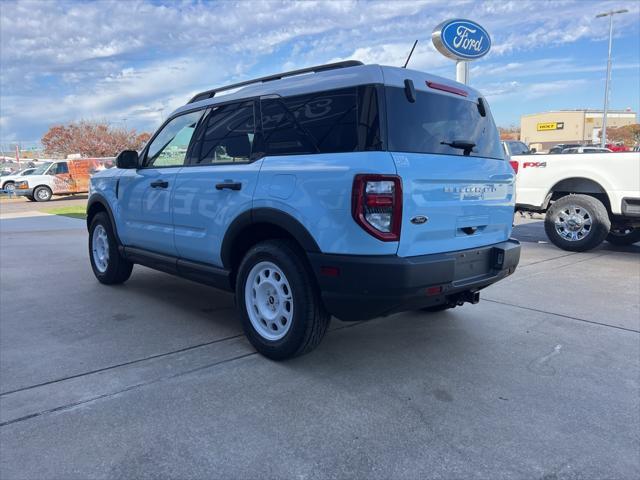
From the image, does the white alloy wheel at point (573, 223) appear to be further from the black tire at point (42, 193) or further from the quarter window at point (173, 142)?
the black tire at point (42, 193)

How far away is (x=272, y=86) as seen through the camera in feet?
13.1

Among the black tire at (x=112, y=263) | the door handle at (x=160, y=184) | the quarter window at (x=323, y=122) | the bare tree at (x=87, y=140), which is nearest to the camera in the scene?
the quarter window at (x=323, y=122)

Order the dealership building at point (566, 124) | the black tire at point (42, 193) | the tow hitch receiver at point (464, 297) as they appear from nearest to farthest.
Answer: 1. the tow hitch receiver at point (464, 297)
2. the black tire at point (42, 193)
3. the dealership building at point (566, 124)

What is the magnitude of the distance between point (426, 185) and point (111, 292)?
4.08 metres

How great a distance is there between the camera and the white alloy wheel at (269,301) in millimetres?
3678

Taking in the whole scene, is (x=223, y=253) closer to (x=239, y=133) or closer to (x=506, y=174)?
(x=239, y=133)

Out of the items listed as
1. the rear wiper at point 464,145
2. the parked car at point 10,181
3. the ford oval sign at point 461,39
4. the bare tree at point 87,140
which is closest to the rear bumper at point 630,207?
the ford oval sign at point 461,39

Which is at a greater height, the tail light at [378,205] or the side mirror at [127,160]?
the side mirror at [127,160]

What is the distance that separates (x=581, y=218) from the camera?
26.3ft

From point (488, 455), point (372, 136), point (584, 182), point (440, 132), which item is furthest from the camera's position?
point (584, 182)

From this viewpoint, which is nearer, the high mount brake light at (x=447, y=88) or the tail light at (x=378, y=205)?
the tail light at (x=378, y=205)

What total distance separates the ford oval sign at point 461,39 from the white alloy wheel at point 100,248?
746cm

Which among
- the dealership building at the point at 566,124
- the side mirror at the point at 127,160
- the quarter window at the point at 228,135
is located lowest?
the side mirror at the point at 127,160

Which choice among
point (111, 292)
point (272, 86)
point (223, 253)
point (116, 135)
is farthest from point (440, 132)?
point (116, 135)
